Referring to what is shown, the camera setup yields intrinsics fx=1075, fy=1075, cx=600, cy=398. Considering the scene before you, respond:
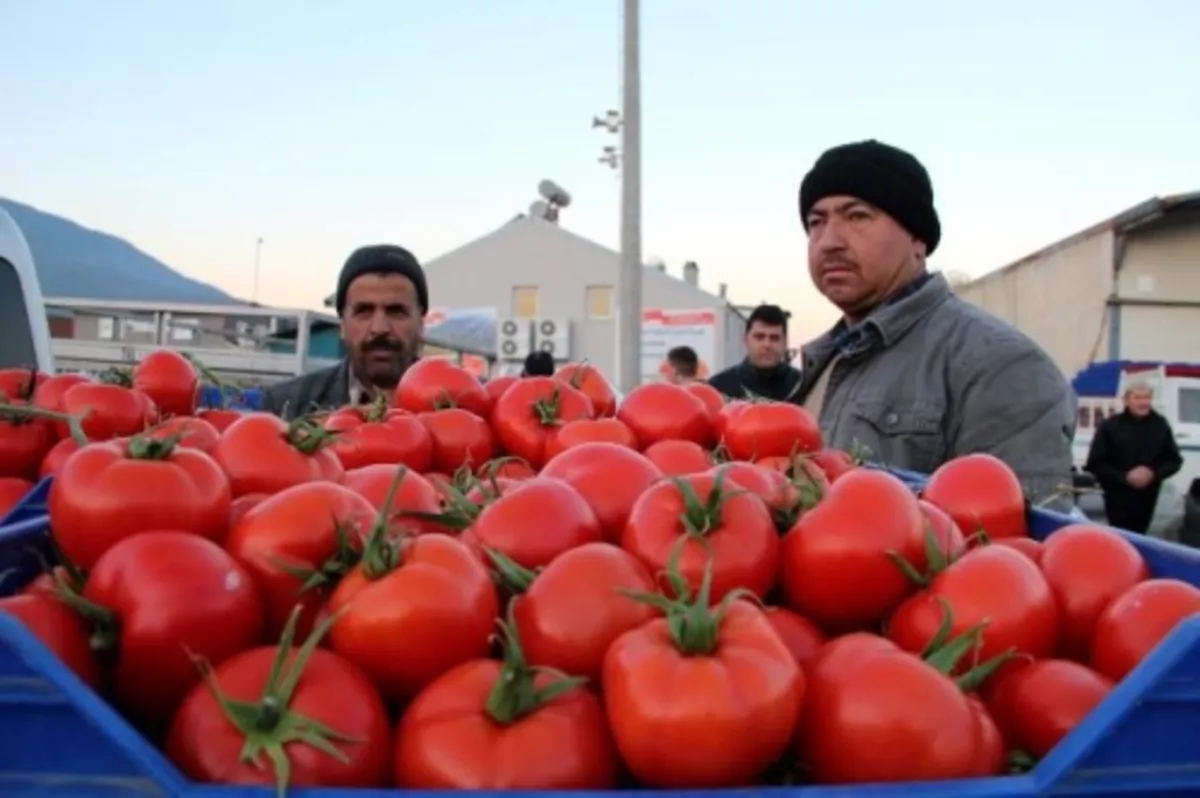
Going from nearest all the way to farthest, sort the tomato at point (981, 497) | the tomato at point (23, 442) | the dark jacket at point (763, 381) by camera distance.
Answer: the tomato at point (981, 497) < the tomato at point (23, 442) < the dark jacket at point (763, 381)

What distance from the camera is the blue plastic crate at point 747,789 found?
100cm

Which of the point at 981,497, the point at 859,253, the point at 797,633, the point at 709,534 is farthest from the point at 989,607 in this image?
the point at 859,253

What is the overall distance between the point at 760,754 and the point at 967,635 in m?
0.32

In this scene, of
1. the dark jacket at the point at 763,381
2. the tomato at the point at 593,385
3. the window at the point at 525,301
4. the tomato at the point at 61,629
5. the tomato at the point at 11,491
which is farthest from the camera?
the window at the point at 525,301

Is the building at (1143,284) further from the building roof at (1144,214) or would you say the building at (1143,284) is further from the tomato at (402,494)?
the tomato at (402,494)

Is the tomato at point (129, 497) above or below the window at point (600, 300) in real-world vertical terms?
below

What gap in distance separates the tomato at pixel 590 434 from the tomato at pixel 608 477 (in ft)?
1.43

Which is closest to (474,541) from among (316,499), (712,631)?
(316,499)

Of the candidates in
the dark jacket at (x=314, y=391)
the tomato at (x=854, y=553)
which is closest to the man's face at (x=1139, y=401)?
the dark jacket at (x=314, y=391)

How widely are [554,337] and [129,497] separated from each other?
26343 mm

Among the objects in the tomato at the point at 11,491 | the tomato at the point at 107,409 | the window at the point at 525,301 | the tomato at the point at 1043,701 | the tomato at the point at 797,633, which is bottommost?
the tomato at the point at 1043,701

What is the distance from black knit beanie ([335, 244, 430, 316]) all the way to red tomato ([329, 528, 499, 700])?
11.3 ft

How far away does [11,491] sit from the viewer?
2.00 m

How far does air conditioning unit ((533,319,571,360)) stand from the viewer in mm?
25712
